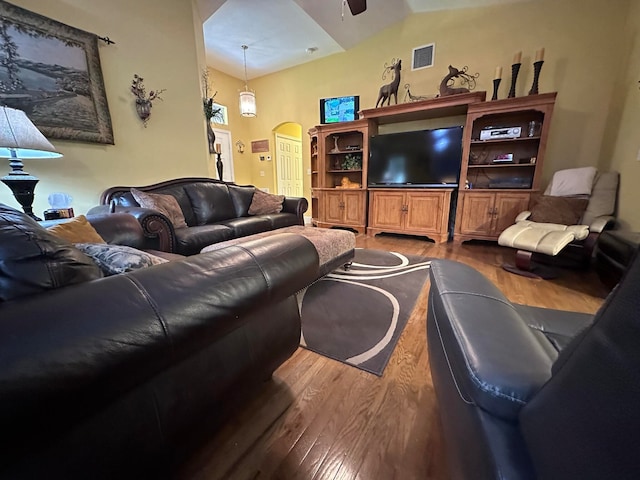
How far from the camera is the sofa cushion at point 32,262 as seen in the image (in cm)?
49

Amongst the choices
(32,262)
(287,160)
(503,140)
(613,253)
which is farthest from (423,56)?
(32,262)

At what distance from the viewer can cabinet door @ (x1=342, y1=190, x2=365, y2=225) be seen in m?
4.41

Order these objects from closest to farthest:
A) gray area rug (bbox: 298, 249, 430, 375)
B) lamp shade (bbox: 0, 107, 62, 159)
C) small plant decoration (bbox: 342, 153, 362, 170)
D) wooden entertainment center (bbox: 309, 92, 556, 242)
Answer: gray area rug (bbox: 298, 249, 430, 375) → lamp shade (bbox: 0, 107, 62, 159) → wooden entertainment center (bbox: 309, 92, 556, 242) → small plant decoration (bbox: 342, 153, 362, 170)

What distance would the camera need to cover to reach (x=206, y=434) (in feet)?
2.59

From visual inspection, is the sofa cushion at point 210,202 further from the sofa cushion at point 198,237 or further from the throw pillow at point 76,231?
the throw pillow at point 76,231

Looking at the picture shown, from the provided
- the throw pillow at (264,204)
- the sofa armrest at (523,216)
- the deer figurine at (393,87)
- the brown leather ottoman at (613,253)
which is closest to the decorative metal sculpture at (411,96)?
the deer figurine at (393,87)

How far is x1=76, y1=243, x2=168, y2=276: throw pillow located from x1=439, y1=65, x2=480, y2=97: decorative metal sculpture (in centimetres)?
405

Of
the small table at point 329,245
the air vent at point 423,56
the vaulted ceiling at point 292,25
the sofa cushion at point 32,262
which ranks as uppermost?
the vaulted ceiling at point 292,25

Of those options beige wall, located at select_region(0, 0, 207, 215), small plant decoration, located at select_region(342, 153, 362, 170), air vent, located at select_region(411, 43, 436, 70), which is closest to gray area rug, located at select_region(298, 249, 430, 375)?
small plant decoration, located at select_region(342, 153, 362, 170)

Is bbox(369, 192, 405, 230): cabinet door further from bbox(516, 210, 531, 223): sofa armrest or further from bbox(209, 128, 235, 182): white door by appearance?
bbox(209, 128, 235, 182): white door

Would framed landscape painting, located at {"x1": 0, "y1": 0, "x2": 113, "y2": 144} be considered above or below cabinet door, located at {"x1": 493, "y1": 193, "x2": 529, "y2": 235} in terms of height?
above

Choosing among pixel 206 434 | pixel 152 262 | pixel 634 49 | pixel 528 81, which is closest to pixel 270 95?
pixel 528 81

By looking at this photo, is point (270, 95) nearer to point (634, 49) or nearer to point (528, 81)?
point (528, 81)

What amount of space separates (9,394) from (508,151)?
4.66 metres
